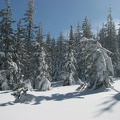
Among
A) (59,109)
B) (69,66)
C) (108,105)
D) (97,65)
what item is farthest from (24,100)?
(69,66)

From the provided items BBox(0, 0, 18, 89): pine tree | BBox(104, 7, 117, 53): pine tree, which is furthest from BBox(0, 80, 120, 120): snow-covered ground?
BBox(104, 7, 117, 53): pine tree

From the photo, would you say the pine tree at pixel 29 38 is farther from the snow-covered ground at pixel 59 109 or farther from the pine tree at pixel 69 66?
the snow-covered ground at pixel 59 109

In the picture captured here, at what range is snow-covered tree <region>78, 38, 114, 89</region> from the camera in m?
18.3

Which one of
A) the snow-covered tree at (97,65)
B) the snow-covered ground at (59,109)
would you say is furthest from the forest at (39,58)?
the snow-covered ground at (59,109)

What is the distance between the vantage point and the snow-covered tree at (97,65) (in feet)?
60.0

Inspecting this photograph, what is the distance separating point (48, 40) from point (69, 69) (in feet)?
85.9

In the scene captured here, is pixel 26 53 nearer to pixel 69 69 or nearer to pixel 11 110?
pixel 69 69

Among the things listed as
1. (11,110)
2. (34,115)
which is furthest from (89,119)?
(11,110)

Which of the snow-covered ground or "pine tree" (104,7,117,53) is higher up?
"pine tree" (104,7,117,53)

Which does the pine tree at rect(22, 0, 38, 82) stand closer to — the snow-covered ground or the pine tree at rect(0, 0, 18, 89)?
the pine tree at rect(0, 0, 18, 89)

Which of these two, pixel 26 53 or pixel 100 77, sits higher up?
pixel 26 53

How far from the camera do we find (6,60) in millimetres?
25859

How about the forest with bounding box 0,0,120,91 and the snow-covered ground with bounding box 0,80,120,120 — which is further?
the forest with bounding box 0,0,120,91

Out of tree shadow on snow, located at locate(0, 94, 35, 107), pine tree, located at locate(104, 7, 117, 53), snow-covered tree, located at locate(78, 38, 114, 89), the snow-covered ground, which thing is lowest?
the snow-covered ground
